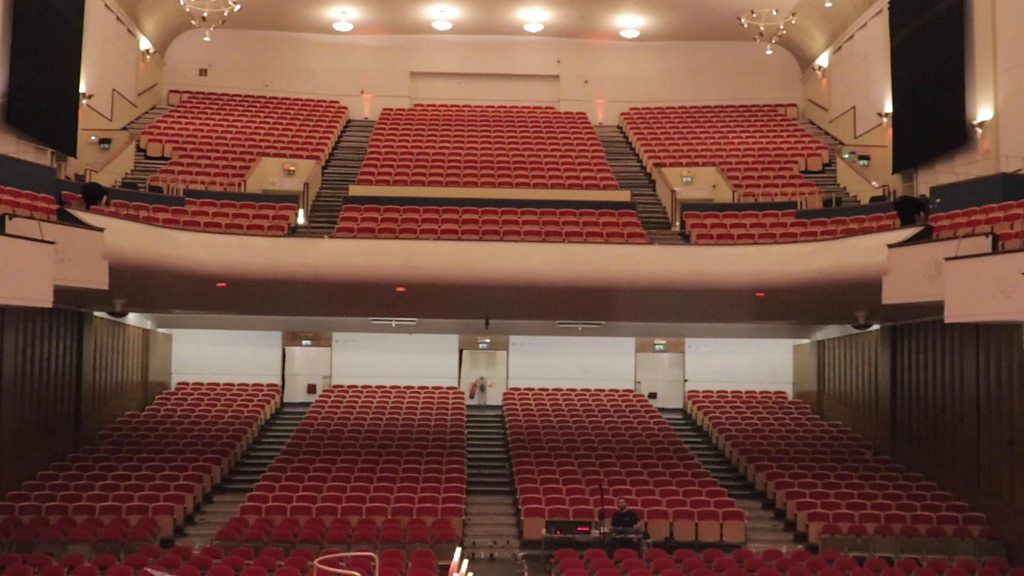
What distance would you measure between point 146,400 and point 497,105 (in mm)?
11432

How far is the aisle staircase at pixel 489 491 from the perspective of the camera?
44.5 ft

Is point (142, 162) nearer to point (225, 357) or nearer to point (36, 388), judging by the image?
point (225, 357)

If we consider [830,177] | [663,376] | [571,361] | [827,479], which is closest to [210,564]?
[827,479]

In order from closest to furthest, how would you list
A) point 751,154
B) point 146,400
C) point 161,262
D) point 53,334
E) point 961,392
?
point 161,262, point 961,392, point 53,334, point 146,400, point 751,154

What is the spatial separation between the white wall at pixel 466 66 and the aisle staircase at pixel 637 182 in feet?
5.38

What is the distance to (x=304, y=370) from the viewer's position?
20906 mm

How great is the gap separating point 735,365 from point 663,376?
4.89 ft

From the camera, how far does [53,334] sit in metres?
15.2

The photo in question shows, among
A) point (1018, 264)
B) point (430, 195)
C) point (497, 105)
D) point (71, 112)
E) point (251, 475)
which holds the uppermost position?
point (497, 105)

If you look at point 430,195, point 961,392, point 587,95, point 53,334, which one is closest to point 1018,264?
point 961,392

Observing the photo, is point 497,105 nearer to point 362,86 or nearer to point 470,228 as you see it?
point 362,86

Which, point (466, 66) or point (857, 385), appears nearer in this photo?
point (857, 385)

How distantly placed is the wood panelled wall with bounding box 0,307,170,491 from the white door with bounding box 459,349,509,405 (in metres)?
6.29

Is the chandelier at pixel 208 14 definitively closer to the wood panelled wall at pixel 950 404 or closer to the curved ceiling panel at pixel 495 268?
the curved ceiling panel at pixel 495 268
